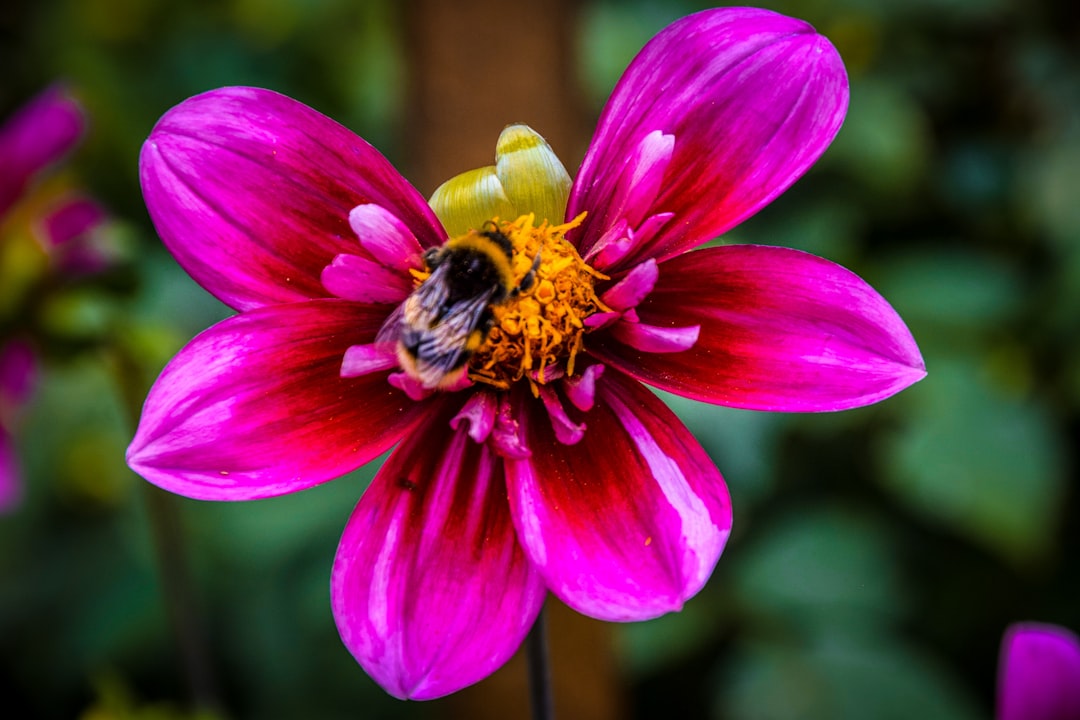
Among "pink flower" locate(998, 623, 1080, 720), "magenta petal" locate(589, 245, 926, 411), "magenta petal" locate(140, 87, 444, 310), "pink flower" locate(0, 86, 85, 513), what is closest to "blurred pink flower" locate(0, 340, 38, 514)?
"pink flower" locate(0, 86, 85, 513)

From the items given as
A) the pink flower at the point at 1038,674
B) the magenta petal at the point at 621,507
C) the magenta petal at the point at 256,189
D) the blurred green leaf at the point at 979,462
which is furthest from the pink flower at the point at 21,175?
the blurred green leaf at the point at 979,462

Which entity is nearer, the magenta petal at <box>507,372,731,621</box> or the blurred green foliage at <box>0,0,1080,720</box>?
the magenta petal at <box>507,372,731,621</box>

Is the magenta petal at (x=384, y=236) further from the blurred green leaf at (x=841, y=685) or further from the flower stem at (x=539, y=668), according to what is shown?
the blurred green leaf at (x=841, y=685)

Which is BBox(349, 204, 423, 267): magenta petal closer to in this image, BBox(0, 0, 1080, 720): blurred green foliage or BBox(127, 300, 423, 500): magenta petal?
BBox(127, 300, 423, 500): magenta petal

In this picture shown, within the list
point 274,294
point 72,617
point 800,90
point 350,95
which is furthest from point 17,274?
point 350,95

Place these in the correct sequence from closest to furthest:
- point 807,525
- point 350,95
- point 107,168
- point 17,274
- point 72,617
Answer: point 17,274 → point 807,525 → point 72,617 → point 350,95 → point 107,168

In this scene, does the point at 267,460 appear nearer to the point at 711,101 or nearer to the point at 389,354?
the point at 389,354
